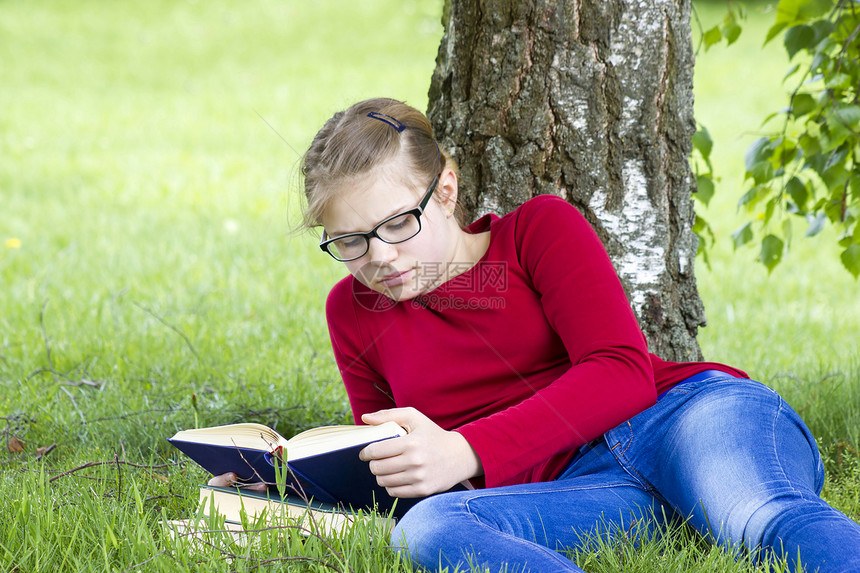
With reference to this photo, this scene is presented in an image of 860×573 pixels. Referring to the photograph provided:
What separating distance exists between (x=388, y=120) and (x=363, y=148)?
0.14 metres

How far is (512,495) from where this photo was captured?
1.57m

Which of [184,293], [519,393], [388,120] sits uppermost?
[388,120]

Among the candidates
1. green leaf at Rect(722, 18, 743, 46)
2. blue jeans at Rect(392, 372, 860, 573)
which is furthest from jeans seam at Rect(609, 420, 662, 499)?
green leaf at Rect(722, 18, 743, 46)

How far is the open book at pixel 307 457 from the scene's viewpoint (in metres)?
1.51

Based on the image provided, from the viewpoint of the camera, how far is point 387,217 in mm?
1758

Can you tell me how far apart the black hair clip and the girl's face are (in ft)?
0.33

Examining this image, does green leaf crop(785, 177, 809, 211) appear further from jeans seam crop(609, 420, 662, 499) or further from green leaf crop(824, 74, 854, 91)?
jeans seam crop(609, 420, 662, 499)

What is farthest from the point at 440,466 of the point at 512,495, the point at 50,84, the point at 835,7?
the point at 50,84

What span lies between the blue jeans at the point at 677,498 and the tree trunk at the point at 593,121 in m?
0.64

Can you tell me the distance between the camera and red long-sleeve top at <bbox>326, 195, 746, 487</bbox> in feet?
5.37

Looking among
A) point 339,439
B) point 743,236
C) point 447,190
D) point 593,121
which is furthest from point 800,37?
point 339,439

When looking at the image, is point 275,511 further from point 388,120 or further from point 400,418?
point 388,120

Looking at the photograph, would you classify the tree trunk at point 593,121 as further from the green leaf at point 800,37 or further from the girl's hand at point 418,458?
the girl's hand at point 418,458

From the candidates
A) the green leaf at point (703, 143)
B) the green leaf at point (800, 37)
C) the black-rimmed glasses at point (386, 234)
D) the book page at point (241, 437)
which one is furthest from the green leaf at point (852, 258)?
the book page at point (241, 437)
